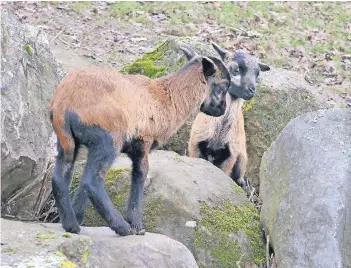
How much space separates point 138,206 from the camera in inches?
229

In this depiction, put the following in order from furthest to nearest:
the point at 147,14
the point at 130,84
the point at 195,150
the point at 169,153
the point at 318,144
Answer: the point at 147,14
the point at 195,150
the point at 169,153
the point at 318,144
the point at 130,84

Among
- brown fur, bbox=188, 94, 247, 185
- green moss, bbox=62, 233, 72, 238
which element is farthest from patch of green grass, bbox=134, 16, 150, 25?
green moss, bbox=62, 233, 72, 238

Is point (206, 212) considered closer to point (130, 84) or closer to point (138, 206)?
point (138, 206)

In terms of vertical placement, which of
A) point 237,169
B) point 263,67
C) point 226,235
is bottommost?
point 237,169

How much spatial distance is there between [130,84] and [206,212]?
5.03ft

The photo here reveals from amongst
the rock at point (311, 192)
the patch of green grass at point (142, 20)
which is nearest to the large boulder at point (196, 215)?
the rock at point (311, 192)

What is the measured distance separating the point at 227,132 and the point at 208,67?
3311mm

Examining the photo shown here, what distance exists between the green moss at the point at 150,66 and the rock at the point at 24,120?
2266 millimetres

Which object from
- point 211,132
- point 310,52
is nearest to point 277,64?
point 310,52

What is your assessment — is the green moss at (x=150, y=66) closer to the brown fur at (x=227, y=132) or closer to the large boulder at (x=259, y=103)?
the large boulder at (x=259, y=103)

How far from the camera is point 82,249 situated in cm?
495

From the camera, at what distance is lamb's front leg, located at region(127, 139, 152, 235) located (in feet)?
18.7

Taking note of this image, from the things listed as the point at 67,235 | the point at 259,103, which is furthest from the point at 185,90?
the point at 259,103

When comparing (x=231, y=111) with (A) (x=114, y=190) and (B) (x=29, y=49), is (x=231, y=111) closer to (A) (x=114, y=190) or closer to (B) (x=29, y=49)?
(A) (x=114, y=190)
